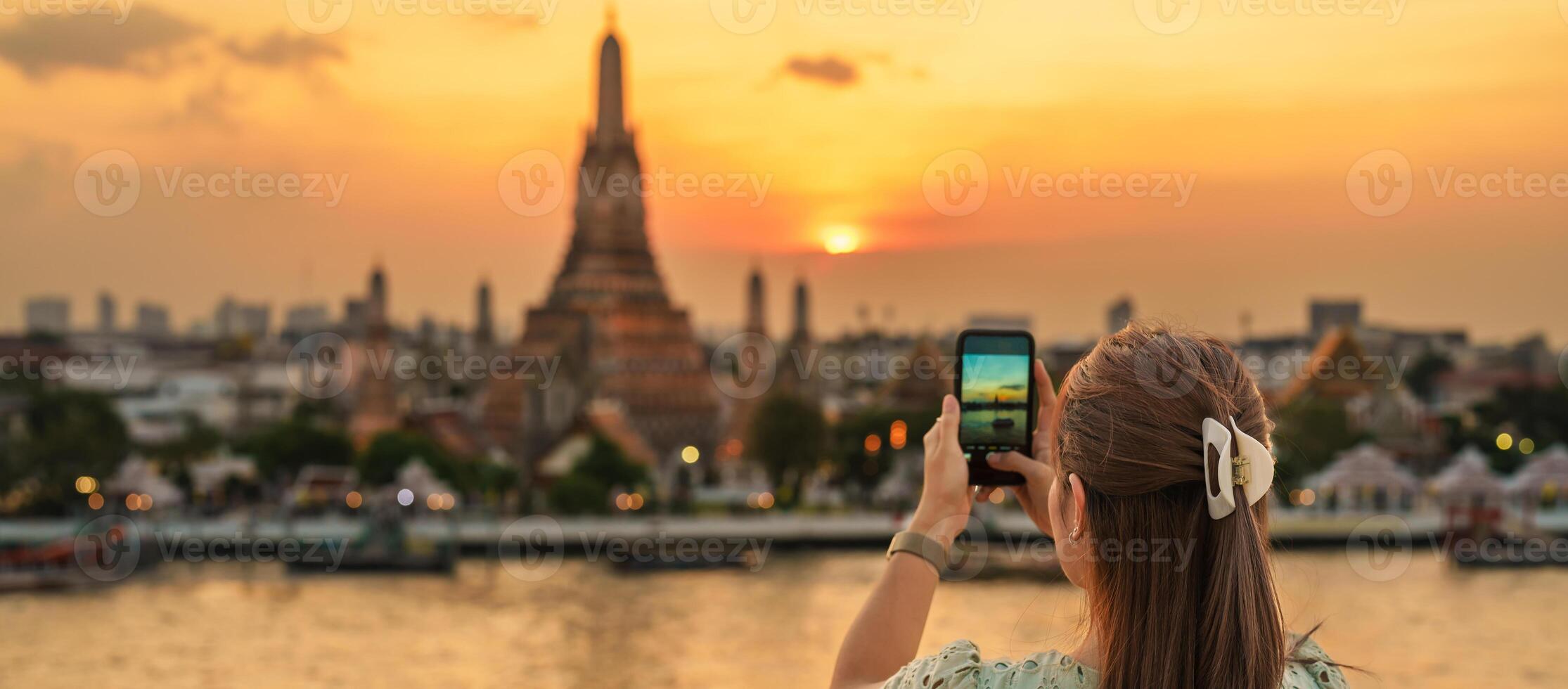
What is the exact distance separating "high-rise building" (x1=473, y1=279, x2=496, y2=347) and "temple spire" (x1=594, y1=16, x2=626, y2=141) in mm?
13716

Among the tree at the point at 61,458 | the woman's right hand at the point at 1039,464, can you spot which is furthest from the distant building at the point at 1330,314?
the woman's right hand at the point at 1039,464

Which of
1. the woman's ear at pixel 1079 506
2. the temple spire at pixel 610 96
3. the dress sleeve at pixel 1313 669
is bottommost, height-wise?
the dress sleeve at pixel 1313 669

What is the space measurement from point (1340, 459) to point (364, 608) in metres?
20.1

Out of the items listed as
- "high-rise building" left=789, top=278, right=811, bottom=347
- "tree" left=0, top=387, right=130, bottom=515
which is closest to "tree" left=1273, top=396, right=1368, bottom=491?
"tree" left=0, top=387, right=130, bottom=515

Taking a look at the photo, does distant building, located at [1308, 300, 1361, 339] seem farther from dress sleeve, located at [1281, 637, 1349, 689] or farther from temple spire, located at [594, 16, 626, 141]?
dress sleeve, located at [1281, 637, 1349, 689]

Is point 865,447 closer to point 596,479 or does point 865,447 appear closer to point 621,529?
point 596,479

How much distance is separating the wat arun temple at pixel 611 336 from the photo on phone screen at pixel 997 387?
35.3 metres

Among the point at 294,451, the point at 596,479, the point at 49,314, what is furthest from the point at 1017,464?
the point at 49,314

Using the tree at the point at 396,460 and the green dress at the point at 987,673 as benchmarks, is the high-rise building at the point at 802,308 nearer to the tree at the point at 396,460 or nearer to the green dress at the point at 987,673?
the tree at the point at 396,460

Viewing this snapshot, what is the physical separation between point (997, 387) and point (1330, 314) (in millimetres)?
65665

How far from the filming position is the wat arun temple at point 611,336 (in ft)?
134

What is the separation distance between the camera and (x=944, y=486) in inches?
52.9

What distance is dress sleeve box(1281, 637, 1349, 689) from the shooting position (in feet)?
4.14

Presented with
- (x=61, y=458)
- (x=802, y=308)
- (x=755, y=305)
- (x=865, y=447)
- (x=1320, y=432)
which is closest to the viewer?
(x=61, y=458)
